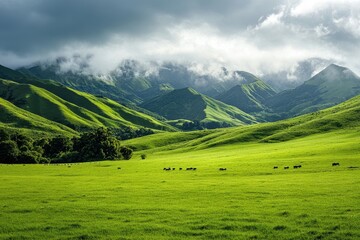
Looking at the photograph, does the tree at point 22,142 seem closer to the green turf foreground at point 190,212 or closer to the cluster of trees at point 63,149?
the cluster of trees at point 63,149

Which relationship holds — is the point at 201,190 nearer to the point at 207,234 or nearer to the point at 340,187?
the point at 340,187

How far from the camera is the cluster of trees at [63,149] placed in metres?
138

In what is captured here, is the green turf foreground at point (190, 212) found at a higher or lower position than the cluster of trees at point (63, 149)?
lower

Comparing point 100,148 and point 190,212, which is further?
point 100,148

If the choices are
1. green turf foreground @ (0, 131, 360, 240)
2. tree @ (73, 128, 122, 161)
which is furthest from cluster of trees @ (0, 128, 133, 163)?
green turf foreground @ (0, 131, 360, 240)

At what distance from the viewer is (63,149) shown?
173500 mm

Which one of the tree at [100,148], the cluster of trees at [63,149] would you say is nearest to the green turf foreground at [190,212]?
the cluster of trees at [63,149]

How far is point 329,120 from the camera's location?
184625 millimetres

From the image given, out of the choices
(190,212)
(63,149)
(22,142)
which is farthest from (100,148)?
(190,212)

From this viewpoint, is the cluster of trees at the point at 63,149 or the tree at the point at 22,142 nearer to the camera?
the cluster of trees at the point at 63,149

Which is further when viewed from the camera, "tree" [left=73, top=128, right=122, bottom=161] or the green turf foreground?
"tree" [left=73, top=128, right=122, bottom=161]

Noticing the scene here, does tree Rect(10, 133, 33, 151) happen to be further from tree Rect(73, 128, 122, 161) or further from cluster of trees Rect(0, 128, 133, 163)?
tree Rect(73, 128, 122, 161)

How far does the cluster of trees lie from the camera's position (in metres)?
138

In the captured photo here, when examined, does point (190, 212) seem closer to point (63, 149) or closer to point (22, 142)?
point (22, 142)
